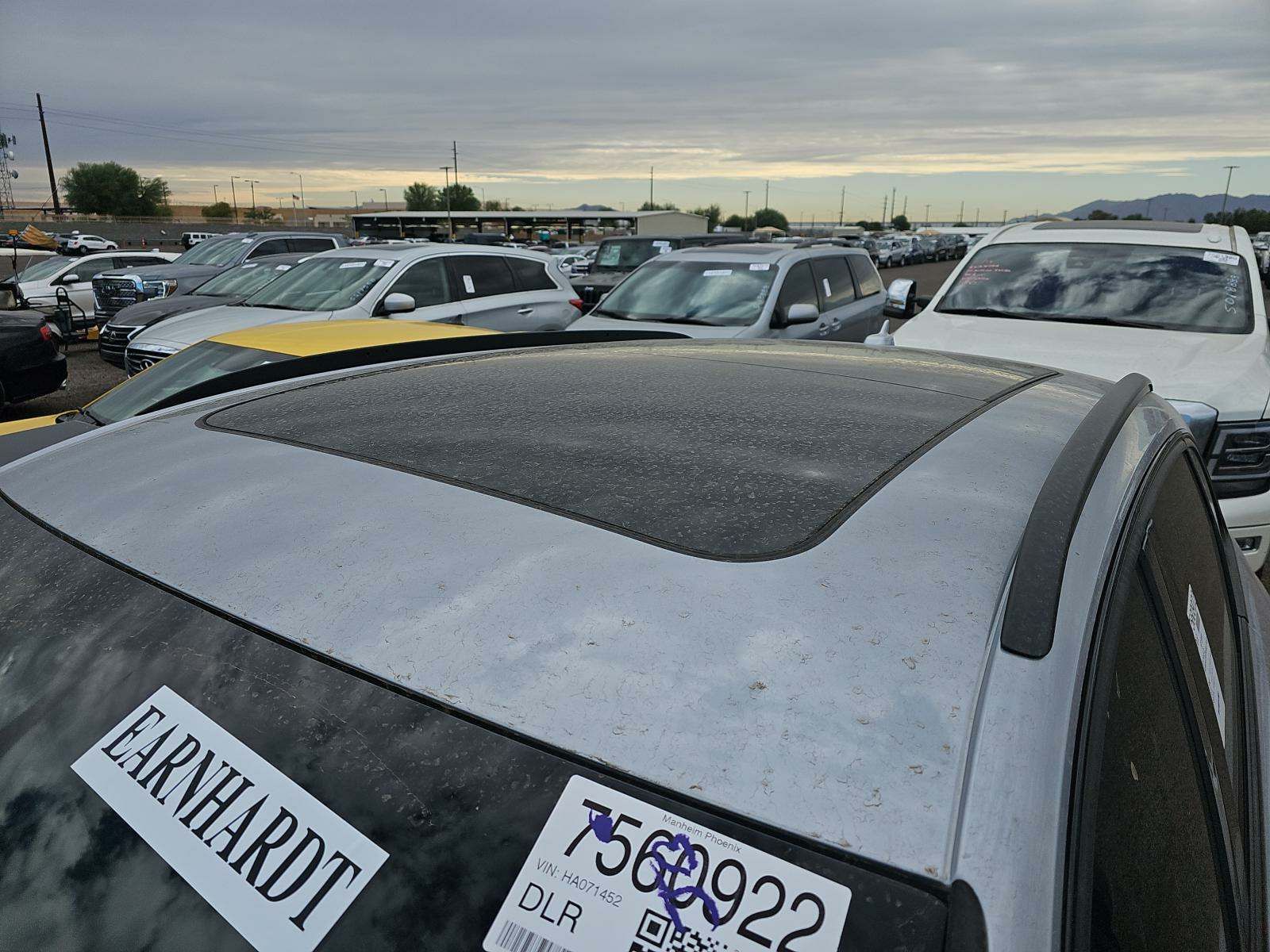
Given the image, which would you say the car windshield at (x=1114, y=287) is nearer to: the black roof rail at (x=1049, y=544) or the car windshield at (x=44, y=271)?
the black roof rail at (x=1049, y=544)

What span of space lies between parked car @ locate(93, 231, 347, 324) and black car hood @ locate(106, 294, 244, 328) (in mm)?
1962

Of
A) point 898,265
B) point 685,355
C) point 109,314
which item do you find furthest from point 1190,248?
point 898,265

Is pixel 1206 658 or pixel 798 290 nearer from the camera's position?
pixel 1206 658

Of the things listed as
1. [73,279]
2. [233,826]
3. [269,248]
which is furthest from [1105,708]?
[73,279]

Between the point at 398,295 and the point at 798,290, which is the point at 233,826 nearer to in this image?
the point at 798,290

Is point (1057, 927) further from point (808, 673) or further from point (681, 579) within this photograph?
point (681, 579)

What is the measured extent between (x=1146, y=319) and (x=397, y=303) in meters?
6.25

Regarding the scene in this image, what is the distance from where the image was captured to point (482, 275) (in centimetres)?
977

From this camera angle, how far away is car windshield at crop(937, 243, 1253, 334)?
18.1 feet

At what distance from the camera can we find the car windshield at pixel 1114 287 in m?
5.51

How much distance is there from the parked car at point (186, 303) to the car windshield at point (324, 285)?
553mm

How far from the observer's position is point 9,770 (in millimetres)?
1030

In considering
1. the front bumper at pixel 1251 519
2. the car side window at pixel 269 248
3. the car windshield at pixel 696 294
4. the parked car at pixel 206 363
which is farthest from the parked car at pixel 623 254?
the front bumper at pixel 1251 519

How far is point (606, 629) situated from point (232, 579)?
514 mm
